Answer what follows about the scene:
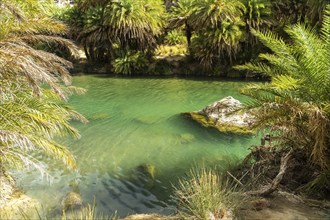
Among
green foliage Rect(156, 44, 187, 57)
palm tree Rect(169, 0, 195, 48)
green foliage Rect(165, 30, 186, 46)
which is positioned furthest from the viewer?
green foliage Rect(165, 30, 186, 46)

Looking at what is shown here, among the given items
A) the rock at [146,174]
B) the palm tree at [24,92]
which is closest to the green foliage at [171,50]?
the rock at [146,174]

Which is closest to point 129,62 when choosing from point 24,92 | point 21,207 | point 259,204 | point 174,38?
point 174,38

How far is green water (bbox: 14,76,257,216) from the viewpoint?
22.3 ft

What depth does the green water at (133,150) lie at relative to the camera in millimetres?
6793

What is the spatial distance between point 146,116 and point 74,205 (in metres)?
6.39

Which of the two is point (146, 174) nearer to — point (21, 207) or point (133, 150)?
point (133, 150)

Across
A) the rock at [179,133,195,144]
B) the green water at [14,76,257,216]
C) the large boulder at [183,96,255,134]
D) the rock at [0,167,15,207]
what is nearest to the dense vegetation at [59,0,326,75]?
the green water at [14,76,257,216]

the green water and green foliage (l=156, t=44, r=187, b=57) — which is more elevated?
green foliage (l=156, t=44, r=187, b=57)

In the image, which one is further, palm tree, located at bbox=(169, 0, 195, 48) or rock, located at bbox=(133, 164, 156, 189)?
palm tree, located at bbox=(169, 0, 195, 48)

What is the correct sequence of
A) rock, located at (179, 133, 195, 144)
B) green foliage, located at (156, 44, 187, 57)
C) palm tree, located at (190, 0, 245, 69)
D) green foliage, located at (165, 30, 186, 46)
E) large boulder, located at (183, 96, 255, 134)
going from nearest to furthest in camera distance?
rock, located at (179, 133, 195, 144), large boulder, located at (183, 96, 255, 134), palm tree, located at (190, 0, 245, 69), green foliage, located at (156, 44, 187, 57), green foliage, located at (165, 30, 186, 46)

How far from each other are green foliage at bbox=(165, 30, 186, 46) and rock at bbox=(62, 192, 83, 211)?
1810 cm

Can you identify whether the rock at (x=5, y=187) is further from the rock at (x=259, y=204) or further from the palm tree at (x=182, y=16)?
the palm tree at (x=182, y=16)

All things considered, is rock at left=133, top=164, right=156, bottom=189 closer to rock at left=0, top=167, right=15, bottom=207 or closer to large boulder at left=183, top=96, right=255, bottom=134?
rock at left=0, top=167, right=15, bottom=207

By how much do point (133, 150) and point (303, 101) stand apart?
4715 mm
